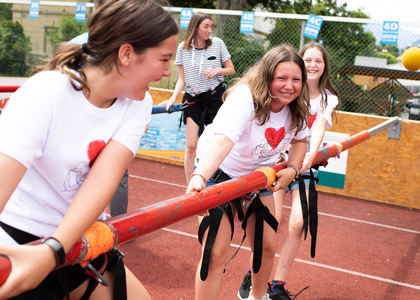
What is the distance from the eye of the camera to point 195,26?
4.61m

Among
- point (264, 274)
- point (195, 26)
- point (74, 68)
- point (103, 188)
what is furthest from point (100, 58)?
point (195, 26)

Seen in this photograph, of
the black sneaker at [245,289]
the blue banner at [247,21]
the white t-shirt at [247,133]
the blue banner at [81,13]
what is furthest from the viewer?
the blue banner at [81,13]

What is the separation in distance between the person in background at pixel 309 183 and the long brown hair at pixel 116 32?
1.61 m

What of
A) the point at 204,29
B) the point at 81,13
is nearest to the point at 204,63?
the point at 204,29

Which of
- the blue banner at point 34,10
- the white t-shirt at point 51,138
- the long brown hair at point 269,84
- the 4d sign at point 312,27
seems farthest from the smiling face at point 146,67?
the blue banner at point 34,10

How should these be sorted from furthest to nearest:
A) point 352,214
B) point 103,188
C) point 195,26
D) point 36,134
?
1. point 352,214
2. point 195,26
3. point 103,188
4. point 36,134

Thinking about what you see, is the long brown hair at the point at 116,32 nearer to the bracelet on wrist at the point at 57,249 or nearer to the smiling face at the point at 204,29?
the bracelet on wrist at the point at 57,249

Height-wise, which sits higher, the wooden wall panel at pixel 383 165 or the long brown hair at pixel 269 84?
the long brown hair at pixel 269 84

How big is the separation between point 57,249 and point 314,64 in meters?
2.80

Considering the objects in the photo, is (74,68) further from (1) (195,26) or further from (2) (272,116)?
(1) (195,26)

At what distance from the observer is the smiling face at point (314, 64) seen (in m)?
3.30

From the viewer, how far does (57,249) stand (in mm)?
954

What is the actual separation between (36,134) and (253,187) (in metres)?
1.01

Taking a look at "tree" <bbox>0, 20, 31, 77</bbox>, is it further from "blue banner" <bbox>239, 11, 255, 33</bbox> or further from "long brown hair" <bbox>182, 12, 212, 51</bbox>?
"long brown hair" <bbox>182, 12, 212, 51</bbox>
